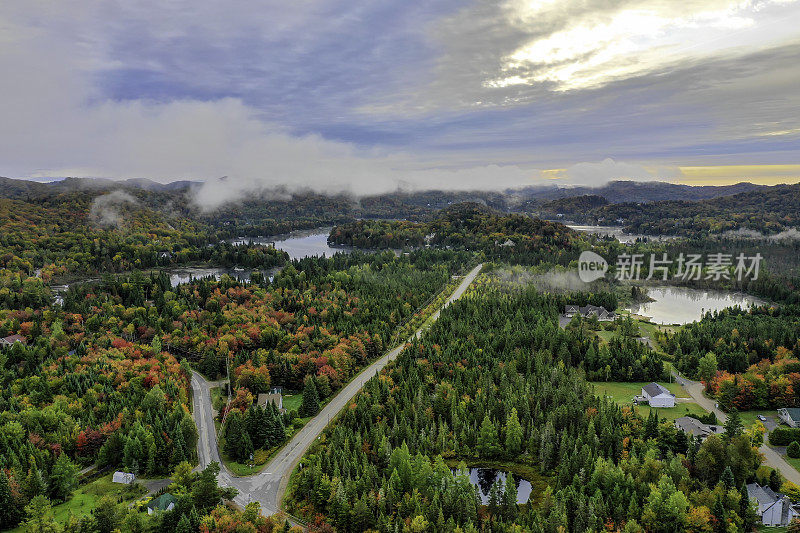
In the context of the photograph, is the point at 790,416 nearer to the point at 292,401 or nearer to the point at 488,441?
the point at 488,441

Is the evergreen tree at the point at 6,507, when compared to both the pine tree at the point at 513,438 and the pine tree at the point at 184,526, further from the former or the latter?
the pine tree at the point at 513,438

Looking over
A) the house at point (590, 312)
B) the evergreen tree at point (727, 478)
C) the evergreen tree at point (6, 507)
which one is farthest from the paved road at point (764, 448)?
the evergreen tree at point (6, 507)

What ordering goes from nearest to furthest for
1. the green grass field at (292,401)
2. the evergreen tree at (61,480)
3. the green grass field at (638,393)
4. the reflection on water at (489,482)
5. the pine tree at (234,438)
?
1. the evergreen tree at (61,480)
2. the reflection on water at (489,482)
3. the pine tree at (234,438)
4. the green grass field at (638,393)
5. the green grass field at (292,401)

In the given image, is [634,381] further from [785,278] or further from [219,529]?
[785,278]

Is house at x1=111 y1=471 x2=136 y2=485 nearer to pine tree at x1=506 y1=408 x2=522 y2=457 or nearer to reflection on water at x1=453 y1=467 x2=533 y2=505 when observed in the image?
reflection on water at x1=453 y1=467 x2=533 y2=505

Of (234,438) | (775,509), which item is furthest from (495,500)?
(234,438)
